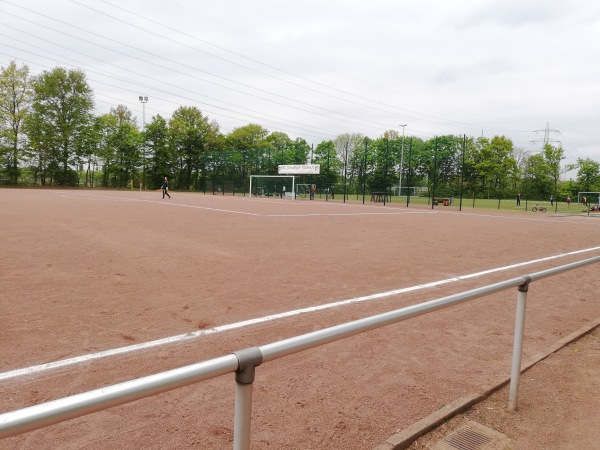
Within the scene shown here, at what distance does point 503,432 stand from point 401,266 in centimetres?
564

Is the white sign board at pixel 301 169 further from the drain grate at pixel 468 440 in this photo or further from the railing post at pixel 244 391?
the railing post at pixel 244 391

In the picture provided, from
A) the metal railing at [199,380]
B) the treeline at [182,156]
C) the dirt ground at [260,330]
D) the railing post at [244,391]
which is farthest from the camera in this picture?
the treeline at [182,156]

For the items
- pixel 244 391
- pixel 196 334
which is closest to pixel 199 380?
pixel 244 391

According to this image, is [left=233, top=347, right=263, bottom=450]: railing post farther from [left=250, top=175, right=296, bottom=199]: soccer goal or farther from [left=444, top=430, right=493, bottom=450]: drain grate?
[left=250, top=175, right=296, bottom=199]: soccer goal

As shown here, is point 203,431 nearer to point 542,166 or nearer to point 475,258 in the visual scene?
point 475,258

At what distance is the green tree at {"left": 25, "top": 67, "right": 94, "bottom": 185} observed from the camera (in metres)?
59.0

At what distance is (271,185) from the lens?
48844 mm

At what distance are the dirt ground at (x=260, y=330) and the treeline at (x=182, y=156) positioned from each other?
1507 inches

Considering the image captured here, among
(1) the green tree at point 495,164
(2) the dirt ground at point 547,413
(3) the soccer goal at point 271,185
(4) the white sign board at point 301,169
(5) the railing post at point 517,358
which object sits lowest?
(2) the dirt ground at point 547,413

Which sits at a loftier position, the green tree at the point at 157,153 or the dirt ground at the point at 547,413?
the green tree at the point at 157,153

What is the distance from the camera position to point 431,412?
318 cm

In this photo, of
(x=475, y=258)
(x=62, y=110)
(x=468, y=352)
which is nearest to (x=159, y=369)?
(x=468, y=352)

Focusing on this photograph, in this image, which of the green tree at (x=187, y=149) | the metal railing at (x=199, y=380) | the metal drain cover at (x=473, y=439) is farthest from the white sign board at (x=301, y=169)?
the metal railing at (x=199, y=380)

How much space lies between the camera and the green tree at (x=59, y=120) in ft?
194
